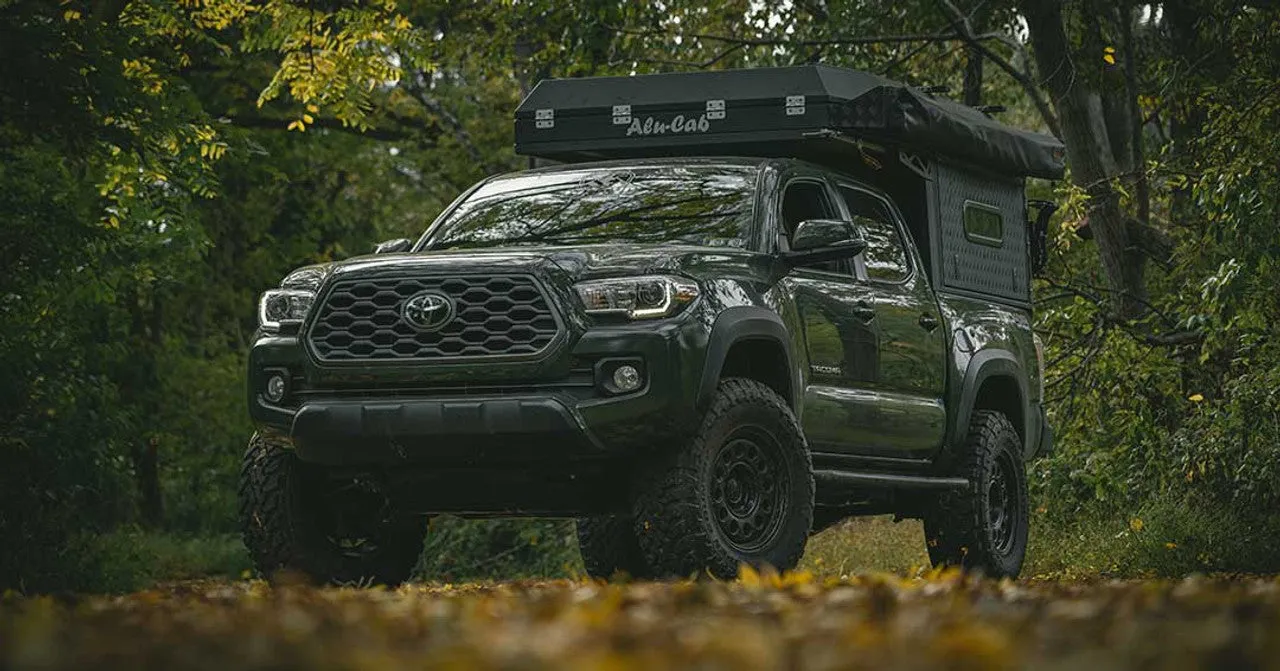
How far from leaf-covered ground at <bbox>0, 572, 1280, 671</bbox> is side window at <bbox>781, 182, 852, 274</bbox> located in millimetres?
4243

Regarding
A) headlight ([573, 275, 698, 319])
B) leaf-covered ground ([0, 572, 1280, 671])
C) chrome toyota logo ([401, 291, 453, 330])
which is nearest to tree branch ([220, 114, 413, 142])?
chrome toyota logo ([401, 291, 453, 330])

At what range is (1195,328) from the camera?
15141 millimetres

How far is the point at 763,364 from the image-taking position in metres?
9.30

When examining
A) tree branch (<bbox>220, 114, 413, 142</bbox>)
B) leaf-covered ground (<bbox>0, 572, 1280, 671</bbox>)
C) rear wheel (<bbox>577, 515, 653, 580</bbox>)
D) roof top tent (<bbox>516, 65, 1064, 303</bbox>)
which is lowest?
rear wheel (<bbox>577, 515, 653, 580</bbox>)

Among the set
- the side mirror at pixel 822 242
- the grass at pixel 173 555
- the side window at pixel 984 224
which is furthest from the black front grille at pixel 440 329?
the grass at pixel 173 555

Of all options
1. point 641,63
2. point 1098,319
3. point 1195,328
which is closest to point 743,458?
point 1195,328

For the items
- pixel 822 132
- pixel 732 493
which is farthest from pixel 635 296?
pixel 822 132

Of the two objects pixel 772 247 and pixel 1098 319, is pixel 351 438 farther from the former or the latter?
pixel 1098 319

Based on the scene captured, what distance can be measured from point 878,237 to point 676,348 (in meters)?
2.78

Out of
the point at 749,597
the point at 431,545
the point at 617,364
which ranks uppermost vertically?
the point at 617,364

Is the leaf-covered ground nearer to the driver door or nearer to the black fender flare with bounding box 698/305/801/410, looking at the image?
the black fender flare with bounding box 698/305/801/410

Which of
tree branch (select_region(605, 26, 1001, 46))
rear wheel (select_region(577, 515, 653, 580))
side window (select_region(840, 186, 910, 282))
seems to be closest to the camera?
side window (select_region(840, 186, 910, 282))

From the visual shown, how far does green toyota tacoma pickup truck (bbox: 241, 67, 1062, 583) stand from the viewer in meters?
8.37

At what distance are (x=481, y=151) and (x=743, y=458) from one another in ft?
63.7
